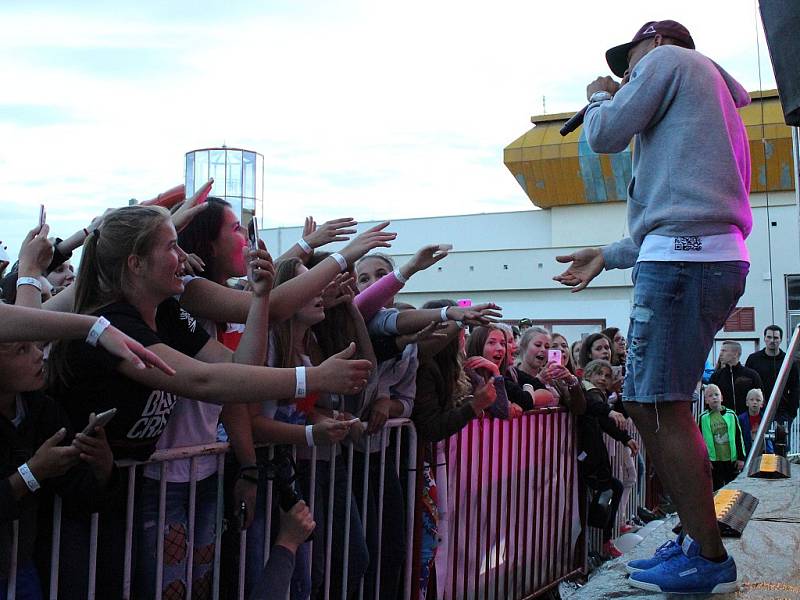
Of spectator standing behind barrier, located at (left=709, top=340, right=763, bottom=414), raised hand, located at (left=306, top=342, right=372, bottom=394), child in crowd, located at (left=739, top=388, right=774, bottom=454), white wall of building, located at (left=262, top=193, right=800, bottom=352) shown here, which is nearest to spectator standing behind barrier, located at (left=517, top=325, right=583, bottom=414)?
raised hand, located at (left=306, top=342, right=372, bottom=394)

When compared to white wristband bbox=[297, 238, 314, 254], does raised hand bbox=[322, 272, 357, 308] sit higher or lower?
lower

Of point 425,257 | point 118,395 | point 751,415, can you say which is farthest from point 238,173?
point 118,395

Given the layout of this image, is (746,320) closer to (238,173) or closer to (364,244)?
(238,173)

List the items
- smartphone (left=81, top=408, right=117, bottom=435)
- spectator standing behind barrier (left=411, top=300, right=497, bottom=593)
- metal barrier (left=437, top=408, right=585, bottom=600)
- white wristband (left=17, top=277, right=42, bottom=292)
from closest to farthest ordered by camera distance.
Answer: smartphone (left=81, top=408, right=117, bottom=435), white wristband (left=17, top=277, right=42, bottom=292), spectator standing behind barrier (left=411, top=300, right=497, bottom=593), metal barrier (left=437, top=408, right=585, bottom=600)

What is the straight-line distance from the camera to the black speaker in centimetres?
251

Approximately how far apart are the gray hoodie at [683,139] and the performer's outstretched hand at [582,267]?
29 cm

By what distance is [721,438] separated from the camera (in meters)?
9.20

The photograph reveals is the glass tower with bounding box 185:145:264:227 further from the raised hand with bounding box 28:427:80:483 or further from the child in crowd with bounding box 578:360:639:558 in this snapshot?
the raised hand with bounding box 28:427:80:483

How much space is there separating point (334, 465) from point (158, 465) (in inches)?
35.2

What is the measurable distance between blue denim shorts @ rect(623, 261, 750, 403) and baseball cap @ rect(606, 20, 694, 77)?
884 mm

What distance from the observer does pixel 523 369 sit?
648cm

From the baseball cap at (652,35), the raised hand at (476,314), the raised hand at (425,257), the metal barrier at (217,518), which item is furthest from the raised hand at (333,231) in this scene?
the baseball cap at (652,35)

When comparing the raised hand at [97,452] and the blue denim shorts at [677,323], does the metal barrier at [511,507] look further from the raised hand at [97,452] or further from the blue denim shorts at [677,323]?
the raised hand at [97,452]

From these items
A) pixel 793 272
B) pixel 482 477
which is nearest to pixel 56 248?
pixel 482 477
